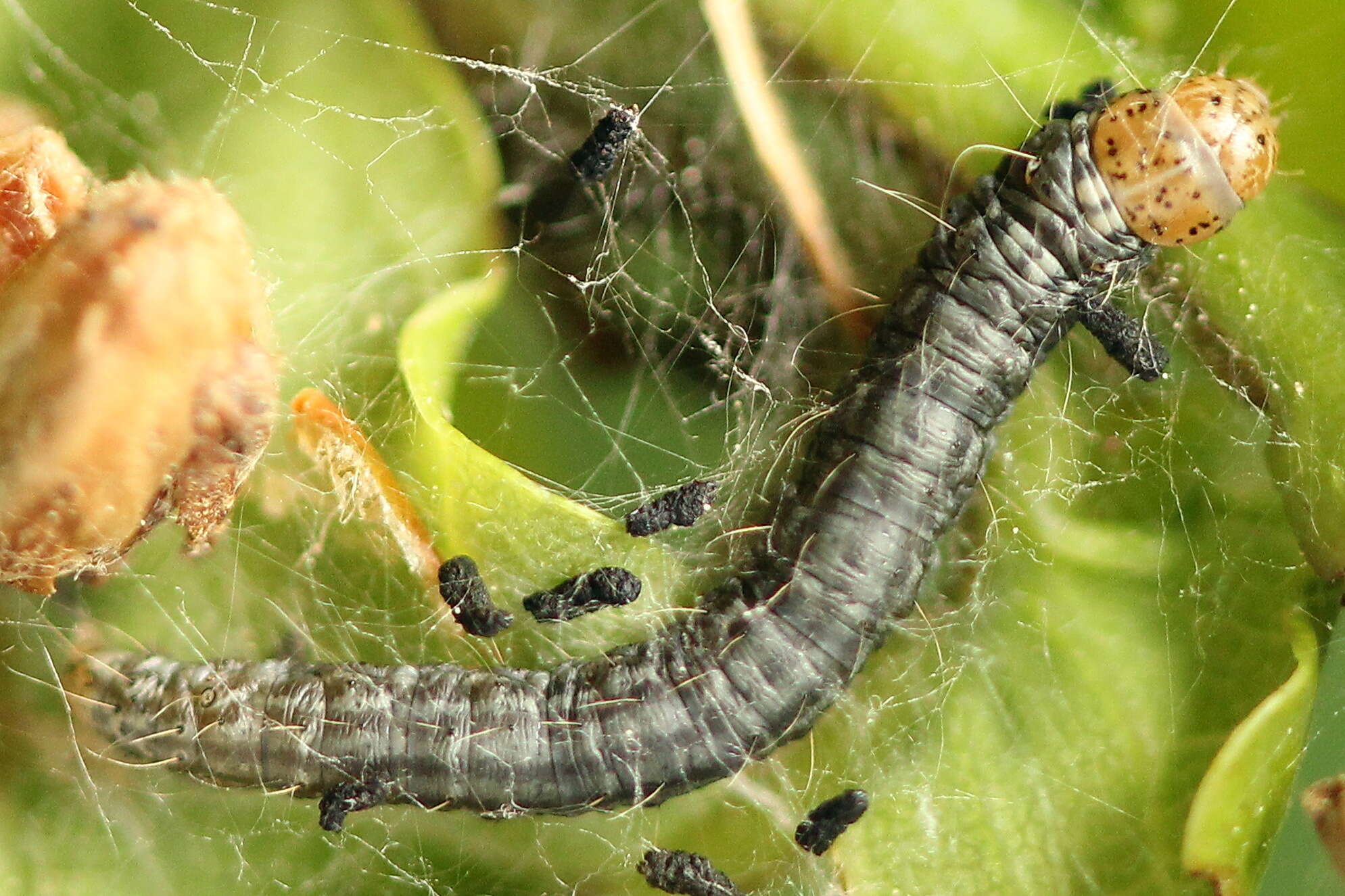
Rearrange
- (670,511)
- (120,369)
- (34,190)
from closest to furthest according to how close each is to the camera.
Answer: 1. (120,369)
2. (34,190)
3. (670,511)

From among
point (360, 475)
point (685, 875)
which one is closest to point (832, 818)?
point (685, 875)

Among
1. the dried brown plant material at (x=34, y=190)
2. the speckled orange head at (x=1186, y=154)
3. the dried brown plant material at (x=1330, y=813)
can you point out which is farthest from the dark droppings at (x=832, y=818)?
the dried brown plant material at (x=34, y=190)

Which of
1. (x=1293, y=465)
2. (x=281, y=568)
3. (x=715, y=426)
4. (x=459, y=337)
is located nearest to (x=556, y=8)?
(x=459, y=337)

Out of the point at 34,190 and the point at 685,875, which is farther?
the point at 685,875

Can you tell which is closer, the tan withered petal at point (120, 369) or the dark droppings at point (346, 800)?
the tan withered petal at point (120, 369)

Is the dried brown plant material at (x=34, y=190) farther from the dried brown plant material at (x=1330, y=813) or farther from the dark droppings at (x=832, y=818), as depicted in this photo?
the dried brown plant material at (x=1330, y=813)

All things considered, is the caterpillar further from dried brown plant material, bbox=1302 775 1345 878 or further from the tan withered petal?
dried brown plant material, bbox=1302 775 1345 878

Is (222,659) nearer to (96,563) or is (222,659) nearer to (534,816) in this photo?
(96,563)

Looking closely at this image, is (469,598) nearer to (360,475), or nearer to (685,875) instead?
(360,475)
